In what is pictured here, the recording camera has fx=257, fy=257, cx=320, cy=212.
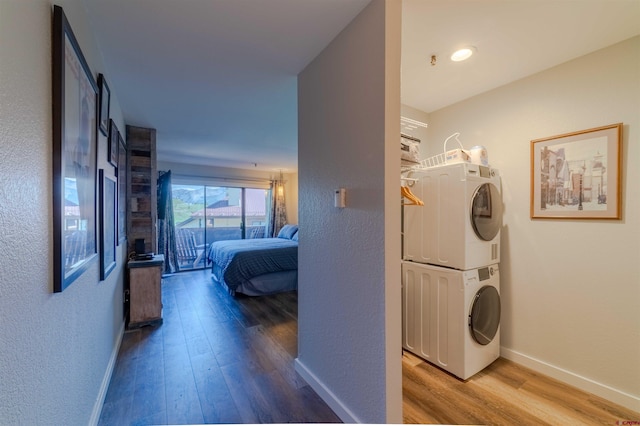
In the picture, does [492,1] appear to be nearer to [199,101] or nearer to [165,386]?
[199,101]

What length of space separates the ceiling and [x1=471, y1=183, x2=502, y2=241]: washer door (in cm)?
94

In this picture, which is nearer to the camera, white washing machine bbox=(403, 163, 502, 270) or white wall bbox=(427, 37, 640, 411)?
white wall bbox=(427, 37, 640, 411)

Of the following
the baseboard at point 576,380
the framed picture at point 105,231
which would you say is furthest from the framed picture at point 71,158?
the baseboard at point 576,380

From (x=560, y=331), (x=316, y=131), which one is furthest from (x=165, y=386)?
(x=560, y=331)

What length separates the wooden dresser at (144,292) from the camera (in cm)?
275

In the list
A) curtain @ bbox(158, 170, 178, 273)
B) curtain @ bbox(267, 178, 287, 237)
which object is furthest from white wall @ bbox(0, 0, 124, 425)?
curtain @ bbox(267, 178, 287, 237)

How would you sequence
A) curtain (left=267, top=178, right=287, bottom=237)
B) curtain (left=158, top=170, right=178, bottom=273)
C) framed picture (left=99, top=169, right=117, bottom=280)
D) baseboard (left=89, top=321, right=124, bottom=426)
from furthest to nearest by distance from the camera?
curtain (left=267, top=178, right=287, bottom=237), curtain (left=158, top=170, right=178, bottom=273), framed picture (left=99, top=169, right=117, bottom=280), baseboard (left=89, top=321, right=124, bottom=426)

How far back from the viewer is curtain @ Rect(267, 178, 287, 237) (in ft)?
21.1

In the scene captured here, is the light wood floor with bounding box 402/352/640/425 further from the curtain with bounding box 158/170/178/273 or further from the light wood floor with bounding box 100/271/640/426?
the curtain with bounding box 158/170/178/273

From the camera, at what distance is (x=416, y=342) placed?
2.24m

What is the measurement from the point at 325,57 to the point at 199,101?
144 centimetres

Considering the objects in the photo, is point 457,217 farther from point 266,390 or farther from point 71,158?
point 71,158

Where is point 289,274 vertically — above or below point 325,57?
below

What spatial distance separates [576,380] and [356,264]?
1.92m
